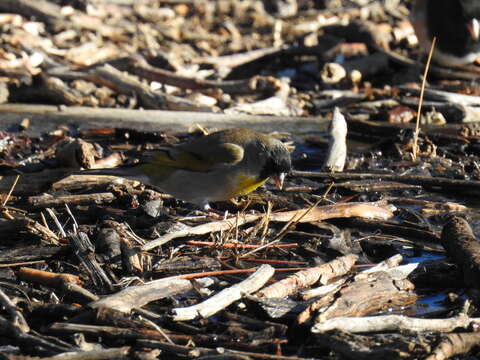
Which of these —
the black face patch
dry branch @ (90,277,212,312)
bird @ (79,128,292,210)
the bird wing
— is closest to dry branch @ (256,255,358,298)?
dry branch @ (90,277,212,312)

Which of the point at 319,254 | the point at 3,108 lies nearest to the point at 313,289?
the point at 319,254

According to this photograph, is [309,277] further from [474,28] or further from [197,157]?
[474,28]

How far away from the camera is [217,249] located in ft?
16.0

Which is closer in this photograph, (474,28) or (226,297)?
(226,297)

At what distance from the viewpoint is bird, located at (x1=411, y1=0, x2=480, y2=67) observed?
9.83 metres

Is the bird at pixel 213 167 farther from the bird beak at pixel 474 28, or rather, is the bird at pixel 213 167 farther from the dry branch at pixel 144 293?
the bird beak at pixel 474 28

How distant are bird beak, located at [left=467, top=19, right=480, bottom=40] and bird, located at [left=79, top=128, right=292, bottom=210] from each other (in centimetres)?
547

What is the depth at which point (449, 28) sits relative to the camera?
10250 millimetres

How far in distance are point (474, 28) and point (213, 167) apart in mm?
5962

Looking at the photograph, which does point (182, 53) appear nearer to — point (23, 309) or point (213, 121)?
point (213, 121)

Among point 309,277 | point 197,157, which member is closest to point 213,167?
point 197,157

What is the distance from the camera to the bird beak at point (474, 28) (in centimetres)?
994


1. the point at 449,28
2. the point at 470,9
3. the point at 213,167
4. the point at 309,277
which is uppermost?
the point at 470,9

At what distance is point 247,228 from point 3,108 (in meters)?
3.74
